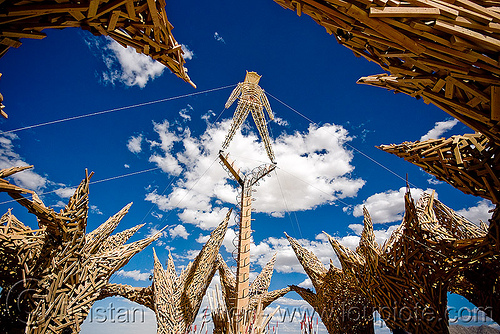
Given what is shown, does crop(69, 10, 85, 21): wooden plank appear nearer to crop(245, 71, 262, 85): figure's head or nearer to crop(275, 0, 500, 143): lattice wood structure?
crop(275, 0, 500, 143): lattice wood structure

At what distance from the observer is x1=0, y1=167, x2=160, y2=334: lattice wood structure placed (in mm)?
4625

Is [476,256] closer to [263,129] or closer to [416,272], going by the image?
[416,272]

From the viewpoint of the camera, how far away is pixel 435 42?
1816 mm

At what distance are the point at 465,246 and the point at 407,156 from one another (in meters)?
2.19

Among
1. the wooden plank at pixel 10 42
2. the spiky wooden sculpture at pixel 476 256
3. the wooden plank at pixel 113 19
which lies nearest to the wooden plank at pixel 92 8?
the wooden plank at pixel 113 19

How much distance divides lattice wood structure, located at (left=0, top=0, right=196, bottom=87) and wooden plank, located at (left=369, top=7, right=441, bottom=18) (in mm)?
1647

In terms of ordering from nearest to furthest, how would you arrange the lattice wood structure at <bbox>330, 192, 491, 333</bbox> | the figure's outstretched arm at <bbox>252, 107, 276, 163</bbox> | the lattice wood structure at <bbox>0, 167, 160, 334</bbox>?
1. the lattice wood structure at <bbox>0, 167, 160, 334</bbox>
2. the lattice wood structure at <bbox>330, 192, 491, 333</bbox>
3. the figure's outstretched arm at <bbox>252, 107, 276, 163</bbox>

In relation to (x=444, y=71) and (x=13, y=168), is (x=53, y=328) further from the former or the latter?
(x=444, y=71)

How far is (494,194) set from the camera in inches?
153

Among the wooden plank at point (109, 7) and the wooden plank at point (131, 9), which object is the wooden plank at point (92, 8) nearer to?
the wooden plank at point (109, 7)

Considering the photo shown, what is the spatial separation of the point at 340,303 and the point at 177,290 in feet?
Answer: 19.5

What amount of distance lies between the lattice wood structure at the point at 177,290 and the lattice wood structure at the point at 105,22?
27.9 feet

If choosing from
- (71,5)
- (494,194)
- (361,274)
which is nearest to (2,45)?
(71,5)

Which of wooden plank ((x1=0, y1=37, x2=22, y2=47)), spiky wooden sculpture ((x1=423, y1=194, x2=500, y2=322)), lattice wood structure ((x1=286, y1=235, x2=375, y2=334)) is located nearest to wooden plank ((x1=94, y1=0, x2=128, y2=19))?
wooden plank ((x1=0, y1=37, x2=22, y2=47))
